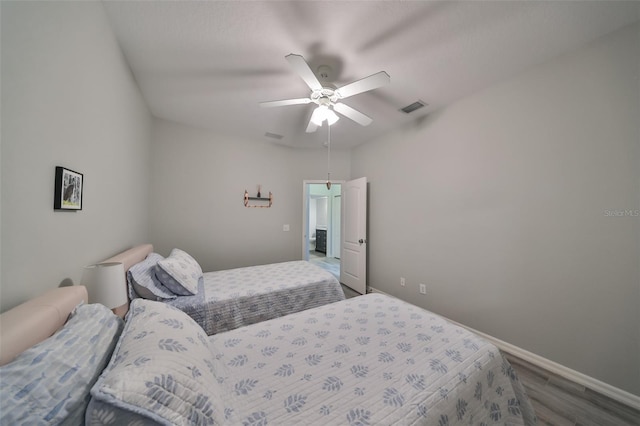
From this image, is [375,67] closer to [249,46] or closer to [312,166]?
[249,46]

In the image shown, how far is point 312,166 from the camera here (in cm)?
418

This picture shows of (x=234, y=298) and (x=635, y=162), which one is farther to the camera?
(x=234, y=298)

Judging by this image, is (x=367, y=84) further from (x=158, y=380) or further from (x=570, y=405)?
(x=570, y=405)

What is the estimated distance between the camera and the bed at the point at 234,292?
70.1 inches

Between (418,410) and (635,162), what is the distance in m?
2.25

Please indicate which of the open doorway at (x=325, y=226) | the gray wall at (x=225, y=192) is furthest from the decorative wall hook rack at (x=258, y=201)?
the open doorway at (x=325, y=226)

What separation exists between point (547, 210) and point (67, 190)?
3.39 m

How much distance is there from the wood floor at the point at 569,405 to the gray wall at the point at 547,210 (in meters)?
0.15

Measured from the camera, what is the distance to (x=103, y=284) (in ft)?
3.97

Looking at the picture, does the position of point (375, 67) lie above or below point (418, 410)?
above

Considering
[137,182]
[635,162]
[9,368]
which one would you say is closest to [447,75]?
[635,162]

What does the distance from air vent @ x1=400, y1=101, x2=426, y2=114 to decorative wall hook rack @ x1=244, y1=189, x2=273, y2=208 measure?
245 centimetres

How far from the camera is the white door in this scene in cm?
369

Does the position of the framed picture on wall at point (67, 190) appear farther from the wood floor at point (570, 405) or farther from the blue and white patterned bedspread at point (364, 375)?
the wood floor at point (570, 405)
